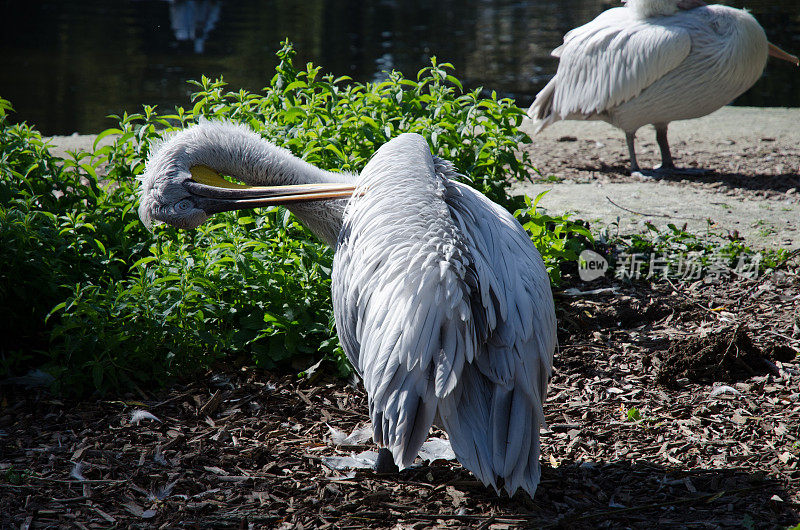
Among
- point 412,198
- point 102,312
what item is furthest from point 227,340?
point 412,198

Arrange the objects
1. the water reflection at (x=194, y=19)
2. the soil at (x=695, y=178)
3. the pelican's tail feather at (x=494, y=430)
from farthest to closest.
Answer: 1. the water reflection at (x=194, y=19)
2. the soil at (x=695, y=178)
3. the pelican's tail feather at (x=494, y=430)

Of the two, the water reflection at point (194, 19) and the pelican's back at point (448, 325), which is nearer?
the pelican's back at point (448, 325)

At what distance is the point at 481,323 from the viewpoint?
8.27ft

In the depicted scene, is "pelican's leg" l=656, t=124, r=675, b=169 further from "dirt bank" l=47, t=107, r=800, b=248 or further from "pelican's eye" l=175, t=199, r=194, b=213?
"pelican's eye" l=175, t=199, r=194, b=213

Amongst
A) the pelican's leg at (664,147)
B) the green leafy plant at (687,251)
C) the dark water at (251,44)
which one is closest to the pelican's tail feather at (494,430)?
the green leafy plant at (687,251)

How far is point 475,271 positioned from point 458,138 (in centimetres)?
182

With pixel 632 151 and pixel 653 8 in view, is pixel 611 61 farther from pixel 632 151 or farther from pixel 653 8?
pixel 632 151

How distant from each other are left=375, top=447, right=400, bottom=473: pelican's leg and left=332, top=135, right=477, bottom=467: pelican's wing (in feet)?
1.18

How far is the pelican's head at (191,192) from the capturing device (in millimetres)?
3062

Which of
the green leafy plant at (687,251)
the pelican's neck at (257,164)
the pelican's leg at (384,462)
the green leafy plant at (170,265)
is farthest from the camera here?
the green leafy plant at (687,251)

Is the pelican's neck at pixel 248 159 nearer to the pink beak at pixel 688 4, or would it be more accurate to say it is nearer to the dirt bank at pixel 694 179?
the dirt bank at pixel 694 179

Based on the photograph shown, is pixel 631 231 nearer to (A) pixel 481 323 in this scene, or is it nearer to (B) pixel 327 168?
(B) pixel 327 168

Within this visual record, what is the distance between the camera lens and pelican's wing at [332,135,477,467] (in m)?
2.41

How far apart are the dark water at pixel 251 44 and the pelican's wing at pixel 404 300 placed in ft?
24.0
